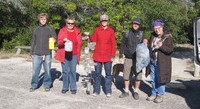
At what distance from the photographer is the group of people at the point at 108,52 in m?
6.91

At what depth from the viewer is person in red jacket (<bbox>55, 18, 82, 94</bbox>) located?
749 cm

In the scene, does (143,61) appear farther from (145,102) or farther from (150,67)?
(145,102)

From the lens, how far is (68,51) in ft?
24.6

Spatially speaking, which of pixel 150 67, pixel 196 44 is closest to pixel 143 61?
pixel 150 67

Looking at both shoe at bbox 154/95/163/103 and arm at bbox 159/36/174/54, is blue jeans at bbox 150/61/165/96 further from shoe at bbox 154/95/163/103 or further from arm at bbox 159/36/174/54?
arm at bbox 159/36/174/54

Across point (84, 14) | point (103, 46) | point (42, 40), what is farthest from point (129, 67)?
point (84, 14)

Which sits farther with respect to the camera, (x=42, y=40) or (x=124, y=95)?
(x=42, y=40)

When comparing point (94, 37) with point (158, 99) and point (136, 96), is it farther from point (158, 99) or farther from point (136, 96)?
point (158, 99)

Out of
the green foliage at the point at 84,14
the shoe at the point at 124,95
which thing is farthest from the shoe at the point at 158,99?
the green foliage at the point at 84,14

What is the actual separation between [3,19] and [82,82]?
11.1 m

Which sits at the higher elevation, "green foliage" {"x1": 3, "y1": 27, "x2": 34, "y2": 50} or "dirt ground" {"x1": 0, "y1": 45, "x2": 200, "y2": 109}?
"green foliage" {"x1": 3, "y1": 27, "x2": 34, "y2": 50}

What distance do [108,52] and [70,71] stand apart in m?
1.01

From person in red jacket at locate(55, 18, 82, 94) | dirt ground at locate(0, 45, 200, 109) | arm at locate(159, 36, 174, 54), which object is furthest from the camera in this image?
person in red jacket at locate(55, 18, 82, 94)

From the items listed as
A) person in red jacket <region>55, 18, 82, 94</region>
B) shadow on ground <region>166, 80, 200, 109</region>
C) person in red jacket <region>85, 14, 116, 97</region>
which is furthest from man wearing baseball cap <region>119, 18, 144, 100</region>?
shadow on ground <region>166, 80, 200, 109</region>
